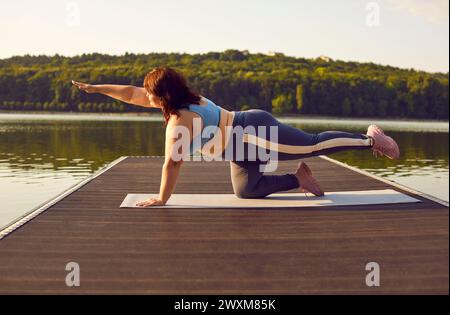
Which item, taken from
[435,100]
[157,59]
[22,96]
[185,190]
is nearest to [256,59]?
[157,59]

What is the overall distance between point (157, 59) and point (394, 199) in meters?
57.9

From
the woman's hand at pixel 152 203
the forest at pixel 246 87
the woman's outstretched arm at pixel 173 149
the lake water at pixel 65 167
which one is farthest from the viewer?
the forest at pixel 246 87

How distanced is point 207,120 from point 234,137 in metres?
0.27

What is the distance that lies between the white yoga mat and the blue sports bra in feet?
1.93

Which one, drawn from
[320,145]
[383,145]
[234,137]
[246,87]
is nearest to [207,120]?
[234,137]

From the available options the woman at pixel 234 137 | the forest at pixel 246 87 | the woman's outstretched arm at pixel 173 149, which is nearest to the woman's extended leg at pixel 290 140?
the woman at pixel 234 137

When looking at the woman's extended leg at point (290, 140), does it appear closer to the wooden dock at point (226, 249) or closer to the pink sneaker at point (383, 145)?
the pink sneaker at point (383, 145)

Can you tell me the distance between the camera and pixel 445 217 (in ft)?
12.7

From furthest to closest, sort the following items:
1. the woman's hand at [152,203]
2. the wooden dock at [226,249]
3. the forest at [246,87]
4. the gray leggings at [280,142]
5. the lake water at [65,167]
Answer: the forest at [246,87]
the lake water at [65,167]
the woman's hand at [152,203]
the gray leggings at [280,142]
the wooden dock at [226,249]

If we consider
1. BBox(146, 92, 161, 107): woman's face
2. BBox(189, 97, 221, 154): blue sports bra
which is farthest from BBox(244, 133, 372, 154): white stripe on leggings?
BBox(146, 92, 161, 107): woman's face

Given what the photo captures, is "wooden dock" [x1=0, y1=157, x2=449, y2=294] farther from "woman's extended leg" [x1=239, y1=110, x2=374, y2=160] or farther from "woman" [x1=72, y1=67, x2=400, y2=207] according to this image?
"woman's extended leg" [x1=239, y1=110, x2=374, y2=160]

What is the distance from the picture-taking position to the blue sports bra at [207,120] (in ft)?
13.2

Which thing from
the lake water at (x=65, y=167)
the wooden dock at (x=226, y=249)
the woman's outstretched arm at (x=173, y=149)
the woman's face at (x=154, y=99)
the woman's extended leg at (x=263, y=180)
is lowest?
the lake water at (x=65, y=167)

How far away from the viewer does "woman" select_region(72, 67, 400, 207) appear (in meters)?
4.00
